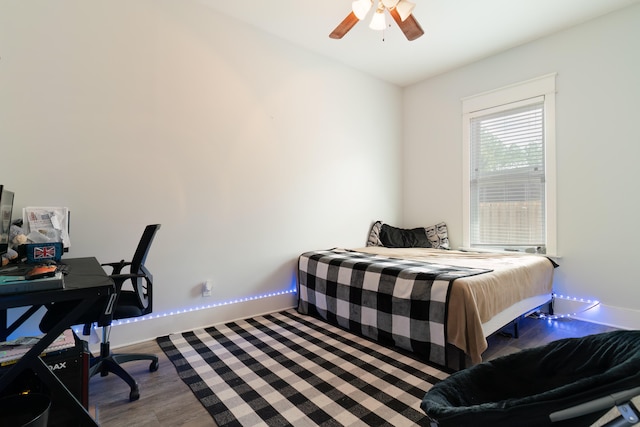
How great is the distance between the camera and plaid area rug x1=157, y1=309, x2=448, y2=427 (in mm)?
1577

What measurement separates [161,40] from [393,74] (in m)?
2.77

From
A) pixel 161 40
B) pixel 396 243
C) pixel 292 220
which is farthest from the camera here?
pixel 396 243

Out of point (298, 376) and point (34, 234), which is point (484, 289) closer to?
point (298, 376)

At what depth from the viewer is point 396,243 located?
4012 millimetres

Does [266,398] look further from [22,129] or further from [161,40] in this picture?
[161,40]

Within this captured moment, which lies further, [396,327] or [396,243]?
[396,243]

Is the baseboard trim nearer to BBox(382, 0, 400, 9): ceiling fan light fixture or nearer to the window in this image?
the window

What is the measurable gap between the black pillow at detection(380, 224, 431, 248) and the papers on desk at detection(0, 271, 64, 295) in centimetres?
338

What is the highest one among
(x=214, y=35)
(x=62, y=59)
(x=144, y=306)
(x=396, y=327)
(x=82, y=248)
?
(x=214, y=35)

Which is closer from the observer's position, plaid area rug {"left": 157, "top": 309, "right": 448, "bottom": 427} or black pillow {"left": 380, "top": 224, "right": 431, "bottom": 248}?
plaid area rug {"left": 157, "top": 309, "right": 448, "bottom": 427}

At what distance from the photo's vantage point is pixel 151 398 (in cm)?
173

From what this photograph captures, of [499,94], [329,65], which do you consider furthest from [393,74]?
[499,94]

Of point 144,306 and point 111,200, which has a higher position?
point 111,200

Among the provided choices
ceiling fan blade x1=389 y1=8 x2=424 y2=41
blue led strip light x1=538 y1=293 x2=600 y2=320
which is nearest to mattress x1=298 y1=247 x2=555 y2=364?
blue led strip light x1=538 y1=293 x2=600 y2=320
